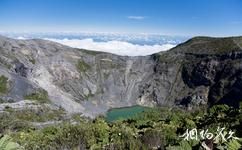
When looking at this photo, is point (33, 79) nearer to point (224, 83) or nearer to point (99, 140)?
point (224, 83)

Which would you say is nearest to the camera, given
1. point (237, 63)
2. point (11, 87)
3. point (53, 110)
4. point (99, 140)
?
point (99, 140)

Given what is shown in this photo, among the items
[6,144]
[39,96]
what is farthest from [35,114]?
[6,144]

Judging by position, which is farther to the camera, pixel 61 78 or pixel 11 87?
pixel 61 78

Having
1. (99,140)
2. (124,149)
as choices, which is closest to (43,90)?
(99,140)

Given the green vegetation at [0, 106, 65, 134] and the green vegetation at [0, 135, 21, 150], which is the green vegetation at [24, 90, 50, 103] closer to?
the green vegetation at [0, 106, 65, 134]

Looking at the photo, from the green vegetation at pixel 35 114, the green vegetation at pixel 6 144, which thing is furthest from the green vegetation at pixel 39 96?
the green vegetation at pixel 6 144

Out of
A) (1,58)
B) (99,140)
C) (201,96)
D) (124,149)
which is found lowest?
(201,96)

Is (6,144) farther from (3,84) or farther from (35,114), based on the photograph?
(3,84)

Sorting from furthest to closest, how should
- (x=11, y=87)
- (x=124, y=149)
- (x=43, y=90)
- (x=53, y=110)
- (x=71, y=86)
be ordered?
(x=71, y=86), (x=43, y=90), (x=11, y=87), (x=53, y=110), (x=124, y=149)

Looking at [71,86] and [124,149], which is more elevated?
[124,149]

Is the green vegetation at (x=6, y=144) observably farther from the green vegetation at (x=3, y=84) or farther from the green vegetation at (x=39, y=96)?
the green vegetation at (x=3, y=84)
